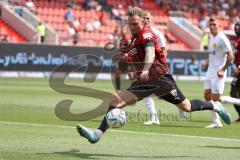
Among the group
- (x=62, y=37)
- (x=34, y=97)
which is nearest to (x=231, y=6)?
(x=62, y=37)

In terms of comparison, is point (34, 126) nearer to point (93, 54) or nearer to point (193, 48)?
point (93, 54)

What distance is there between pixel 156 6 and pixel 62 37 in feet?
39.0

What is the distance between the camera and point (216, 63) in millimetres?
16109

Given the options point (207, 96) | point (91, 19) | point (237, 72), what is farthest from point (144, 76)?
point (91, 19)

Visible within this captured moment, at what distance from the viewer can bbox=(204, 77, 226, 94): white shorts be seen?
15859mm

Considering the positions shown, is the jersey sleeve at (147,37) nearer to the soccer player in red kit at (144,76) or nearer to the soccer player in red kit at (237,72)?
the soccer player in red kit at (144,76)

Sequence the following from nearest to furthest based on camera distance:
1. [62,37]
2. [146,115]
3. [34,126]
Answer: [34,126] < [146,115] < [62,37]

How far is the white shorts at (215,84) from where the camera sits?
52.0 ft

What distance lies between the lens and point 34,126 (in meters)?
14.4

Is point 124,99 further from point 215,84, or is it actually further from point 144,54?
point 215,84

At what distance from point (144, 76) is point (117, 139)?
2.17 meters

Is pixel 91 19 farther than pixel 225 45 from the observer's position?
Yes

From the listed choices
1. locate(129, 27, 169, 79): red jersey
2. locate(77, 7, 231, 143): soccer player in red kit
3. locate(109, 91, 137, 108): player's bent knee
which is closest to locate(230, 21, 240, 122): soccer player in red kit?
locate(77, 7, 231, 143): soccer player in red kit

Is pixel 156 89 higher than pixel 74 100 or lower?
higher
